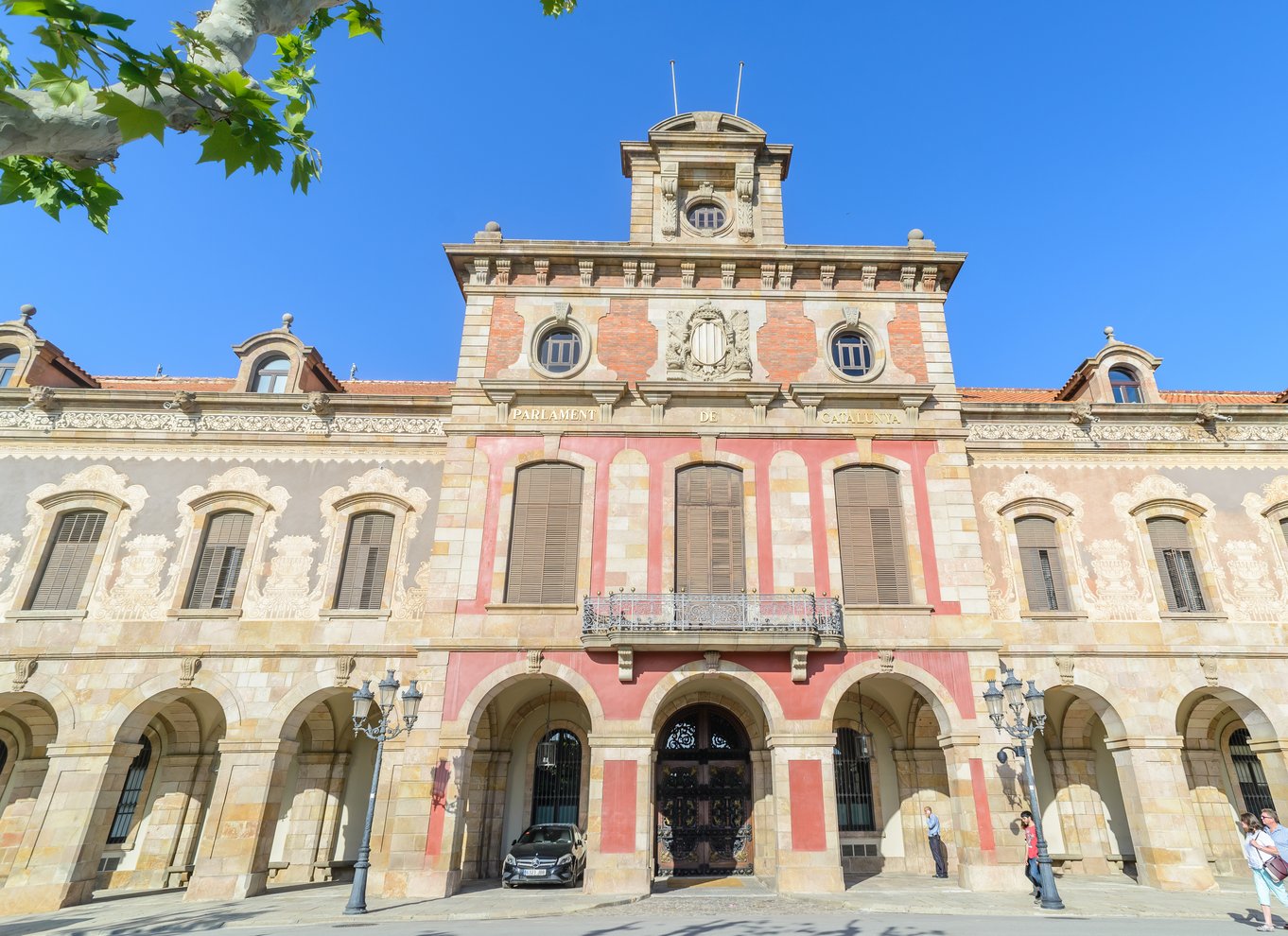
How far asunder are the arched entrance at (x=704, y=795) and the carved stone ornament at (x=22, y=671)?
1524 centimetres

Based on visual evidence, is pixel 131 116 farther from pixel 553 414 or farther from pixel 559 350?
pixel 559 350

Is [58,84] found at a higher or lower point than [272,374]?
lower

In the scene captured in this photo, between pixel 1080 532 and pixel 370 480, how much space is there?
741 inches

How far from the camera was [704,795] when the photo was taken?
61.4ft

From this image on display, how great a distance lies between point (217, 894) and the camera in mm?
15312

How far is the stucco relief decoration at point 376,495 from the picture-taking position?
59.8ft

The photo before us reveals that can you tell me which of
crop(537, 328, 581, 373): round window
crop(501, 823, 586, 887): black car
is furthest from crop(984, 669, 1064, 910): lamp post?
crop(537, 328, 581, 373): round window

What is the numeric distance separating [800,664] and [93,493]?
18.4 metres

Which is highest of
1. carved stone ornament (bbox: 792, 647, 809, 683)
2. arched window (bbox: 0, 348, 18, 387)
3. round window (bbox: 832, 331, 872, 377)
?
round window (bbox: 832, 331, 872, 377)

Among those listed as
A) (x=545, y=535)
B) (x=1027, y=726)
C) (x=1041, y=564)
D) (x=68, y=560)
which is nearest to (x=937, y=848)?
(x=1027, y=726)

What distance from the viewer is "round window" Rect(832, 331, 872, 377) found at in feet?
64.7

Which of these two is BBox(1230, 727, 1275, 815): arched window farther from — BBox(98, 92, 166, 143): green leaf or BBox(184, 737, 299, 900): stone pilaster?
BBox(98, 92, 166, 143): green leaf

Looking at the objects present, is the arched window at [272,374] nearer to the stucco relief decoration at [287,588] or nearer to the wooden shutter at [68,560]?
the stucco relief decoration at [287,588]

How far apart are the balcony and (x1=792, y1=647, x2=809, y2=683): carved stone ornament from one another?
94 mm
